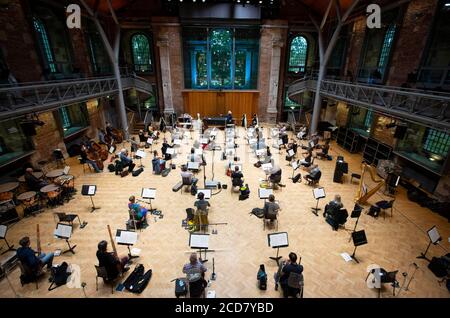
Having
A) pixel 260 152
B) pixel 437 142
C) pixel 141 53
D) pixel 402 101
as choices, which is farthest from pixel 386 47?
pixel 141 53

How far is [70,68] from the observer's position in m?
15.5

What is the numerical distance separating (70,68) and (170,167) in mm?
9706

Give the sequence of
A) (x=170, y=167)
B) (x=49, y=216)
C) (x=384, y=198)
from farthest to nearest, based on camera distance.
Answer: (x=170, y=167), (x=384, y=198), (x=49, y=216)

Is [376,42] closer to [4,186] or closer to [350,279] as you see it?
[350,279]


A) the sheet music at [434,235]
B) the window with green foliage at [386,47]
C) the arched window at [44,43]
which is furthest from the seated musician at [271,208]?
the arched window at [44,43]

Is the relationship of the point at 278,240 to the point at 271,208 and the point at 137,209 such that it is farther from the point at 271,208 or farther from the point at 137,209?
the point at 137,209

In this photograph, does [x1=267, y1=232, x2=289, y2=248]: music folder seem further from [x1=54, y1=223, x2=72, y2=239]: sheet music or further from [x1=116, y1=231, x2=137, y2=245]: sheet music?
[x1=54, y1=223, x2=72, y2=239]: sheet music

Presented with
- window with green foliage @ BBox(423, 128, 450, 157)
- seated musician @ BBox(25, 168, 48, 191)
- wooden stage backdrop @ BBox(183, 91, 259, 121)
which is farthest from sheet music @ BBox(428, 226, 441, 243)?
wooden stage backdrop @ BBox(183, 91, 259, 121)

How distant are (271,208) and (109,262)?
5.35m

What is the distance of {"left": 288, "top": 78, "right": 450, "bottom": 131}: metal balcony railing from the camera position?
27.3ft

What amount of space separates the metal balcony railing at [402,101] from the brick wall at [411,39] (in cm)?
105

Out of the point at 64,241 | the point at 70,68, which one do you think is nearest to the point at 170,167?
the point at 64,241

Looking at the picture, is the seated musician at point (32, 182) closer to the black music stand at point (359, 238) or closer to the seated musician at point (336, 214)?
the seated musician at point (336, 214)

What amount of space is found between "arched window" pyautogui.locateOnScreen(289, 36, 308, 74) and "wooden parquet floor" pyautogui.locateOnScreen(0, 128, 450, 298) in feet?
47.9
